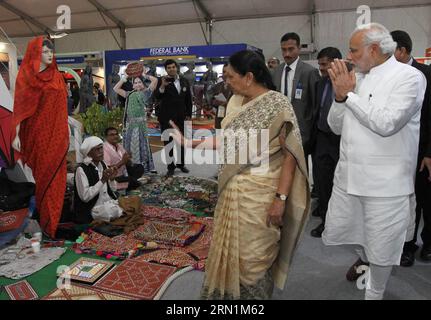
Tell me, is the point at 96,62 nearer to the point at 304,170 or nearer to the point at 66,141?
the point at 66,141

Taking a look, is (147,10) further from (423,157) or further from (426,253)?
(426,253)

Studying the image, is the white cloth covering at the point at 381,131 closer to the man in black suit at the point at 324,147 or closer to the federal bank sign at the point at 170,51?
the man in black suit at the point at 324,147

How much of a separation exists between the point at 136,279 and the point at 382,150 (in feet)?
5.63

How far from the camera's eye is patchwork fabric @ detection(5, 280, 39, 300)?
90.9 inches

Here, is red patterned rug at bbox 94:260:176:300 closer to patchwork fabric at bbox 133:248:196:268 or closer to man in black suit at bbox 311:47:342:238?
patchwork fabric at bbox 133:248:196:268

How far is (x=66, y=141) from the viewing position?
128 inches

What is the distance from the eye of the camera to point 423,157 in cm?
270

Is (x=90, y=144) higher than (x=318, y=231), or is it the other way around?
(x=90, y=144)

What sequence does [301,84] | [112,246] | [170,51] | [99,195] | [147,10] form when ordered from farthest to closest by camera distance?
[147,10]
[170,51]
[99,195]
[301,84]
[112,246]

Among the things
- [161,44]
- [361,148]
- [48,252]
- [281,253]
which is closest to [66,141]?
[48,252]

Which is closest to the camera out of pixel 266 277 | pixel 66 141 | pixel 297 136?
pixel 297 136

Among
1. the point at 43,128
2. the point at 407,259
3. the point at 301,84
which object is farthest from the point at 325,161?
the point at 43,128

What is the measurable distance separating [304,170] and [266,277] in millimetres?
556

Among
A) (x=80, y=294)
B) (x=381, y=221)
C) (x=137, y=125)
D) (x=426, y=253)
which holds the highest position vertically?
(x=137, y=125)
